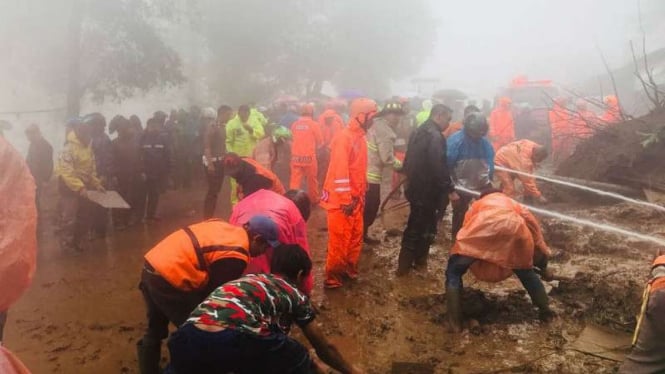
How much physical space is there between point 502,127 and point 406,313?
7.05m

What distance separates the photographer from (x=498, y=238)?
3770mm

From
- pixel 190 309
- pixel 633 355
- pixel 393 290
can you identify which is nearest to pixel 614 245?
pixel 393 290

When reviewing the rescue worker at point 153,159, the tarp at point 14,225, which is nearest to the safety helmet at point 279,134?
the rescue worker at point 153,159

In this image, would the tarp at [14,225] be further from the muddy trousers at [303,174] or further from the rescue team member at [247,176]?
the muddy trousers at [303,174]

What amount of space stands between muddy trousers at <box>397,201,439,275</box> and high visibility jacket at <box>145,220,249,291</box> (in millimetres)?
2821

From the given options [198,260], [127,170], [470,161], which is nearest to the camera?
[198,260]

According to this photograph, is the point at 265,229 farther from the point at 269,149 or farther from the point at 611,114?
the point at 611,114

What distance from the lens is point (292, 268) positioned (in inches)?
102

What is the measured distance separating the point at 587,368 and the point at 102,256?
5.30 meters

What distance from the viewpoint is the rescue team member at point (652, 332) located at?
2.57 metres

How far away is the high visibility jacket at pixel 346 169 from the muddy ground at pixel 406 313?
0.90 m

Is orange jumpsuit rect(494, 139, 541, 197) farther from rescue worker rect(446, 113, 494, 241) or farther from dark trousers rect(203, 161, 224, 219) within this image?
dark trousers rect(203, 161, 224, 219)

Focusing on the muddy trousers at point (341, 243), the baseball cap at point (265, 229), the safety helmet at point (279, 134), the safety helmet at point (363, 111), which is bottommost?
the muddy trousers at point (341, 243)

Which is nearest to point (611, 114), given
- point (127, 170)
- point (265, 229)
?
point (127, 170)
